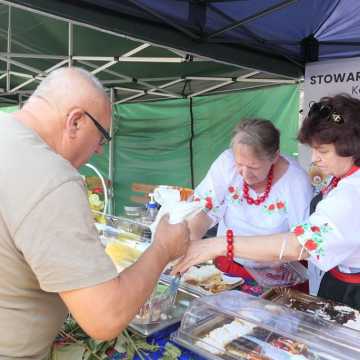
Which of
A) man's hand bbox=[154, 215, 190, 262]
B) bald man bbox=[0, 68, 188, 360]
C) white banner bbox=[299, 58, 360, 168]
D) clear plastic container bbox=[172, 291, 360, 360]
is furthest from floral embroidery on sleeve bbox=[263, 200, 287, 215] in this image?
white banner bbox=[299, 58, 360, 168]

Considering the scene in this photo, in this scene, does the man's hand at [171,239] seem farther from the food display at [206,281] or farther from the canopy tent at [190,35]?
the canopy tent at [190,35]

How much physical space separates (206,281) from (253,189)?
2.21 feet

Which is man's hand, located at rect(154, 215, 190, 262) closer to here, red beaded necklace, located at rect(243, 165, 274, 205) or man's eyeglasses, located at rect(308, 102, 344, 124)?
man's eyeglasses, located at rect(308, 102, 344, 124)

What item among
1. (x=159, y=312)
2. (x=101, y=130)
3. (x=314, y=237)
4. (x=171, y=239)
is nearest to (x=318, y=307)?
(x=314, y=237)

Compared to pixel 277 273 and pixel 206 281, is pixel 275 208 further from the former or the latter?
pixel 206 281

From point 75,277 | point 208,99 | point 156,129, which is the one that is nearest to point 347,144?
point 75,277

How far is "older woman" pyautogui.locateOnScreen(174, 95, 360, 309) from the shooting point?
1.43 meters

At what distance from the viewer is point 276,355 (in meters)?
1.14

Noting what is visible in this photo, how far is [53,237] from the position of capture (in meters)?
0.79

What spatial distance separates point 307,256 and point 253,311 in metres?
0.32

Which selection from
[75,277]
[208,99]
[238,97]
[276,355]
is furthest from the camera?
[208,99]

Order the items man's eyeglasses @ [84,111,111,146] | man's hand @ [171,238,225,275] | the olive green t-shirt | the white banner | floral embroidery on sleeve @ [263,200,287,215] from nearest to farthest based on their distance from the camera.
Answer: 1. the olive green t-shirt
2. man's eyeglasses @ [84,111,111,146]
3. man's hand @ [171,238,225,275]
4. floral embroidery on sleeve @ [263,200,287,215]
5. the white banner

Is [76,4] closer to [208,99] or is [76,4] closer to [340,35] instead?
[340,35]

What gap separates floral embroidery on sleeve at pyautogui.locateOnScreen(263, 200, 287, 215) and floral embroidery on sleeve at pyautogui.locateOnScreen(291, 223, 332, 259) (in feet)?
2.17
